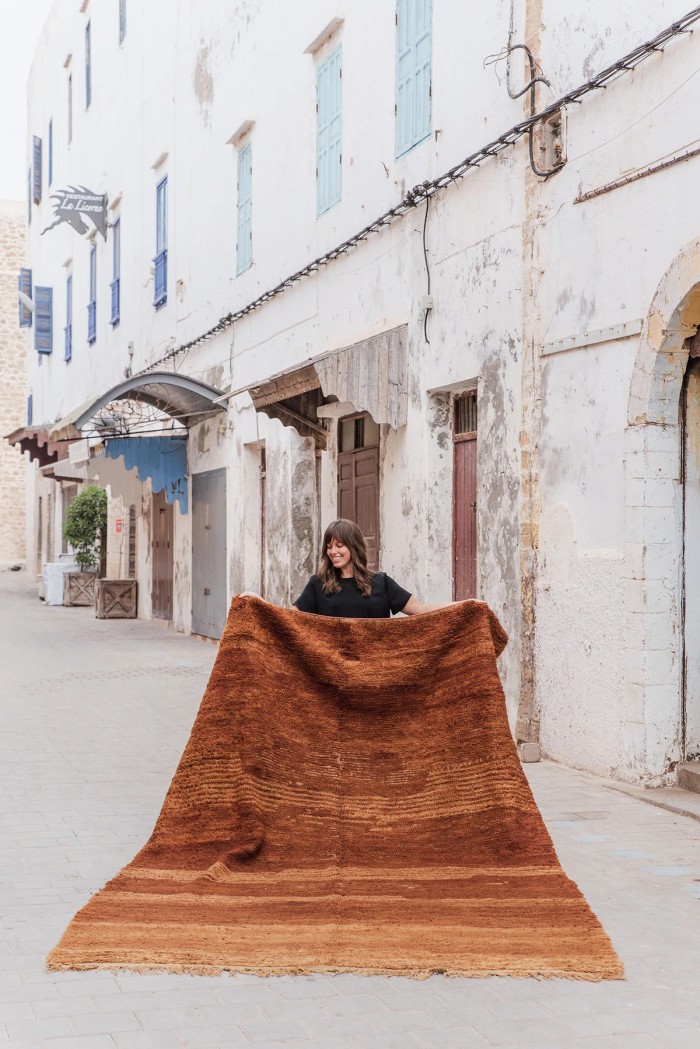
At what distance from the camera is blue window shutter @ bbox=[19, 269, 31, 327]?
1351 inches

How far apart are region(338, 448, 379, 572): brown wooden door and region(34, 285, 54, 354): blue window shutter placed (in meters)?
20.1

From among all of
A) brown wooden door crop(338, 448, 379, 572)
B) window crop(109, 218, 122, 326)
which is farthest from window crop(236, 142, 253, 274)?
window crop(109, 218, 122, 326)

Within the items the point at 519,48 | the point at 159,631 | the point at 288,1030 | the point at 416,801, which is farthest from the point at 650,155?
the point at 159,631

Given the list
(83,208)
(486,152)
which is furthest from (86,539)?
(486,152)

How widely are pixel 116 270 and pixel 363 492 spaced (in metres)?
12.9

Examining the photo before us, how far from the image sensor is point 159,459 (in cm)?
1944

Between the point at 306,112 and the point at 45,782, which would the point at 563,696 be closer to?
the point at 45,782

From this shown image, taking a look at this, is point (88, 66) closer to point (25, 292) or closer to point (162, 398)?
point (25, 292)

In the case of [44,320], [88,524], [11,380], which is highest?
[44,320]

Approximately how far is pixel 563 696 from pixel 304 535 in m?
5.99

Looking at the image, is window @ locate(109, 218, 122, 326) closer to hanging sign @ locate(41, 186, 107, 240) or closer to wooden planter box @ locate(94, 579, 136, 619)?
hanging sign @ locate(41, 186, 107, 240)

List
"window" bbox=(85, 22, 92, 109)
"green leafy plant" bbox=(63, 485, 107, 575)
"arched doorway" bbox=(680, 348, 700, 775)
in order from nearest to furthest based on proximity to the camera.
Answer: "arched doorway" bbox=(680, 348, 700, 775)
"green leafy plant" bbox=(63, 485, 107, 575)
"window" bbox=(85, 22, 92, 109)

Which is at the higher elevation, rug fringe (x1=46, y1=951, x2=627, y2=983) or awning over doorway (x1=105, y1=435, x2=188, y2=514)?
awning over doorway (x1=105, y1=435, x2=188, y2=514)

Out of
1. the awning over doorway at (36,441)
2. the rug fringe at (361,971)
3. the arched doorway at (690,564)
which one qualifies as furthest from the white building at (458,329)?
the awning over doorway at (36,441)
